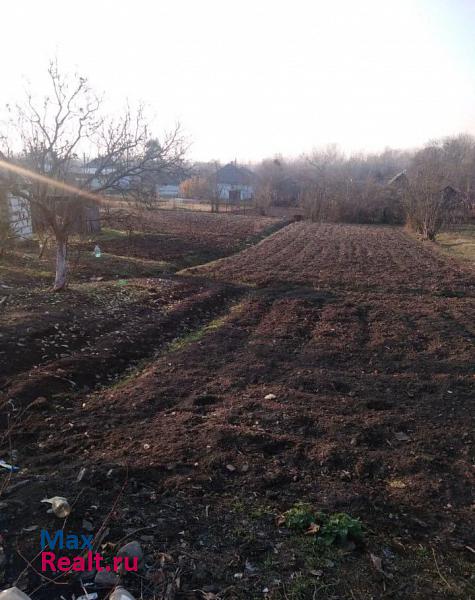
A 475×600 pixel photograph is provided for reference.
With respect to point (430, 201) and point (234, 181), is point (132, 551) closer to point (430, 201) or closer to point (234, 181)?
point (430, 201)

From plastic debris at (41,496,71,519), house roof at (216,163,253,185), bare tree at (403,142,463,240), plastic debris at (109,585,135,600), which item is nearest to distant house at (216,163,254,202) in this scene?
house roof at (216,163,253,185)

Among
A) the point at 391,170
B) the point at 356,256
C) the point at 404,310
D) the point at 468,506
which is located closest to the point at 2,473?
the point at 468,506

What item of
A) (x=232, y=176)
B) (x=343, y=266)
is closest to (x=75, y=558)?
(x=343, y=266)

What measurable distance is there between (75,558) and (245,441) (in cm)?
186

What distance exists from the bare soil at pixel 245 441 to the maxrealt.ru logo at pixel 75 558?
8 cm

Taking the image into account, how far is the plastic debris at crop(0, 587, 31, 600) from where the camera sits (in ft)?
7.64

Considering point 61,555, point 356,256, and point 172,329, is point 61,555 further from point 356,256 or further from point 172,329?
point 356,256

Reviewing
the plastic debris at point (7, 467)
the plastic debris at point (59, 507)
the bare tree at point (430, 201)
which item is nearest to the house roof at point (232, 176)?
the bare tree at point (430, 201)

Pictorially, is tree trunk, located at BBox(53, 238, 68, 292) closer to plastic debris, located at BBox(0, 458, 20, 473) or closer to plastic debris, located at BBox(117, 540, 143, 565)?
plastic debris, located at BBox(0, 458, 20, 473)

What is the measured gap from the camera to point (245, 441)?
4281mm

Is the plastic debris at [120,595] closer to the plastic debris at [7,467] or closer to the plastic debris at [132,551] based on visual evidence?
the plastic debris at [132,551]

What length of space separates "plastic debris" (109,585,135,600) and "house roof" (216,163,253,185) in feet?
209

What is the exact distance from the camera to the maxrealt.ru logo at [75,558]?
9.01 ft

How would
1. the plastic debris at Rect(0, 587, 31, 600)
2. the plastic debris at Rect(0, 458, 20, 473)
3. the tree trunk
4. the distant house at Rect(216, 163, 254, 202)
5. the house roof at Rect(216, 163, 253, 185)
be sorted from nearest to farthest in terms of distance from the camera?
1. the plastic debris at Rect(0, 587, 31, 600)
2. the plastic debris at Rect(0, 458, 20, 473)
3. the tree trunk
4. the distant house at Rect(216, 163, 254, 202)
5. the house roof at Rect(216, 163, 253, 185)
